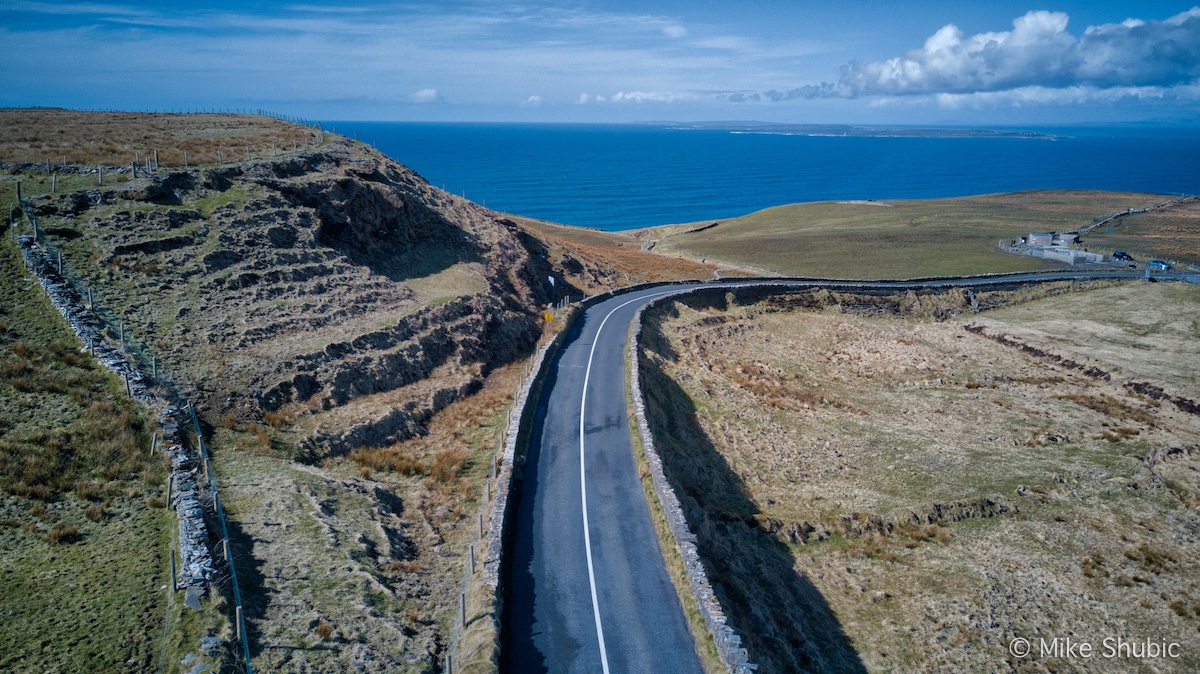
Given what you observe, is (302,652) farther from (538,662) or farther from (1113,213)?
(1113,213)

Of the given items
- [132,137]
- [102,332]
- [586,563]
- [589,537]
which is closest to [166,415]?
[102,332]

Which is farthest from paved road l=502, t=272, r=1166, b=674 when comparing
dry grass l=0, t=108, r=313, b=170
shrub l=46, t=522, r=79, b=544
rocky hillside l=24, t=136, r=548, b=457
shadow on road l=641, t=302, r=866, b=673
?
dry grass l=0, t=108, r=313, b=170

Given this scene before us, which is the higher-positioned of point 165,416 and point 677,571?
point 165,416

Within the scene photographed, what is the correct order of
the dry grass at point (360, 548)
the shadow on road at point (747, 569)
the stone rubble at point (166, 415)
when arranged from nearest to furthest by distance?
the dry grass at point (360, 548)
the stone rubble at point (166, 415)
the shadow on road at point (747, 569)

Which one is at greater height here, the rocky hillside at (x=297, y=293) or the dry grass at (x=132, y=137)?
the dry grass at (x=132, y=137)

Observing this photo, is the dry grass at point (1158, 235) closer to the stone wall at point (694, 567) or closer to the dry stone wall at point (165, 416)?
the stone wall at point (694, 567)

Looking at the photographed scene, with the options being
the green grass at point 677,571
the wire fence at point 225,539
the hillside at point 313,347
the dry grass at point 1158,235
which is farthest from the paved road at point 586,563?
the dry grass at point 1158,235

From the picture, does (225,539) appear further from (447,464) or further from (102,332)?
(102,332)

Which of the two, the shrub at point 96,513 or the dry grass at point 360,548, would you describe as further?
the shrub at point 96,513
